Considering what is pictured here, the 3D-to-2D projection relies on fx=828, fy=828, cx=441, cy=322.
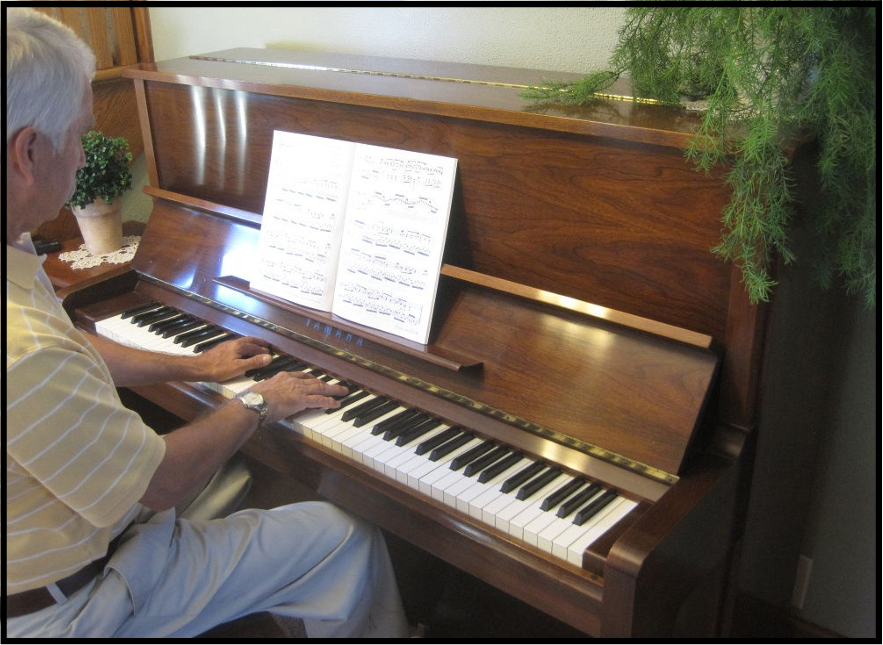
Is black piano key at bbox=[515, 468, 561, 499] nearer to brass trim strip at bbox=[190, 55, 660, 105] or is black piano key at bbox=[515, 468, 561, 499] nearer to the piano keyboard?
the piano keyboard

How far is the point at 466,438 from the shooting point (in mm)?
1519

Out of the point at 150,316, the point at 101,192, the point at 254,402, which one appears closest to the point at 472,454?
the point at 254,402

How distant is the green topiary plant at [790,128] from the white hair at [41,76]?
0.92 m

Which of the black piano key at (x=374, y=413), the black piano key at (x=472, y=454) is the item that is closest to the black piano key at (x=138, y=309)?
the black piano key at (x=374, y=413)

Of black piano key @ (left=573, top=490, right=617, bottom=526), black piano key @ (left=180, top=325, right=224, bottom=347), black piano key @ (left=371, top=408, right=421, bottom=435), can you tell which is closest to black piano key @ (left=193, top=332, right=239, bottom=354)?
black piano key @ (left=180, top=325, right=224, bottom=347)

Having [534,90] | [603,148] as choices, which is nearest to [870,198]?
[603,148]

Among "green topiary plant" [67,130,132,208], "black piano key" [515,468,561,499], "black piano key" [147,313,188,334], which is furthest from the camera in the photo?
"green topiary plant" [67,130,132,208]

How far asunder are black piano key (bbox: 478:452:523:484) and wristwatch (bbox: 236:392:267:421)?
429 mm

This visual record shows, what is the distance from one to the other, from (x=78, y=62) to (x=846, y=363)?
148 centimetres

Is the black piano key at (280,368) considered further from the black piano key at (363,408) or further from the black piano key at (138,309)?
the black piano key at (138,309)

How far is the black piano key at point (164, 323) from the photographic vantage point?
1.97 m

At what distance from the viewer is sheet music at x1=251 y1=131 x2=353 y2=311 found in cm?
178

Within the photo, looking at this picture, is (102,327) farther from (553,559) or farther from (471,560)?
(553,559)

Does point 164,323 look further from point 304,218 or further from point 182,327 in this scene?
point 304,218
